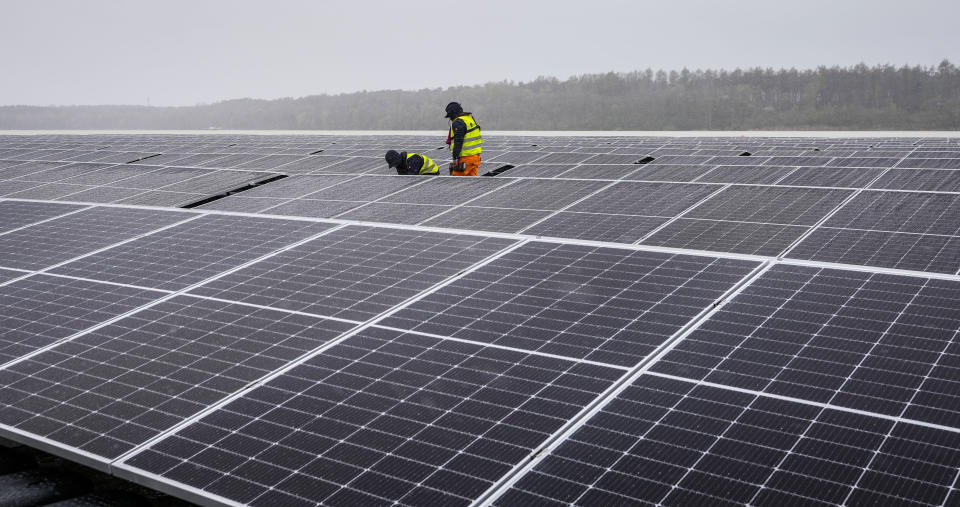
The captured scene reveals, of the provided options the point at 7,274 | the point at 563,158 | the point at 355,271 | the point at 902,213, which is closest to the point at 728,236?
the point at 902,213

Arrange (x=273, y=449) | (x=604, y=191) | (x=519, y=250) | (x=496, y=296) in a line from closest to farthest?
(x=273, y=449), (x=496, y=296), (x=519, y=250), (x=604, y=191)

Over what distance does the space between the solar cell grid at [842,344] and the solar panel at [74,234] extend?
1043 cm

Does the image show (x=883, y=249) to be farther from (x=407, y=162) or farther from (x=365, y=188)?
(x=407, y=162)

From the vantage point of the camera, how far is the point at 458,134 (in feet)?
66.8

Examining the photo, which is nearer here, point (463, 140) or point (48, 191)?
point (463, 140)

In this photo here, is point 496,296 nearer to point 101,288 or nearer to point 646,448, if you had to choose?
point 646,448

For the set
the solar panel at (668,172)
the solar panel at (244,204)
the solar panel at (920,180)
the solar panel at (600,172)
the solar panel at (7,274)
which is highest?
the solar panel at (920,180)

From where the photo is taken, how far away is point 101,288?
12539 mm

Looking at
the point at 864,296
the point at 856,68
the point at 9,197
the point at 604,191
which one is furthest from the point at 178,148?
the point at 856,68

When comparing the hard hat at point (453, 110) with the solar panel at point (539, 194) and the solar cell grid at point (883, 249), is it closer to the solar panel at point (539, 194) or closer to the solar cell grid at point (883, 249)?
the solar panel at point (539, 194)

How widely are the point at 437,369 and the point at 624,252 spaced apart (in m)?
4.24

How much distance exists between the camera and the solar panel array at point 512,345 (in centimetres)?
698

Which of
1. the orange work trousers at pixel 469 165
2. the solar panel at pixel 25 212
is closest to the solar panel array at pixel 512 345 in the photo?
the solar panel at pixel 25 212

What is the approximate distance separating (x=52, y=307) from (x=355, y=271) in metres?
3.99
